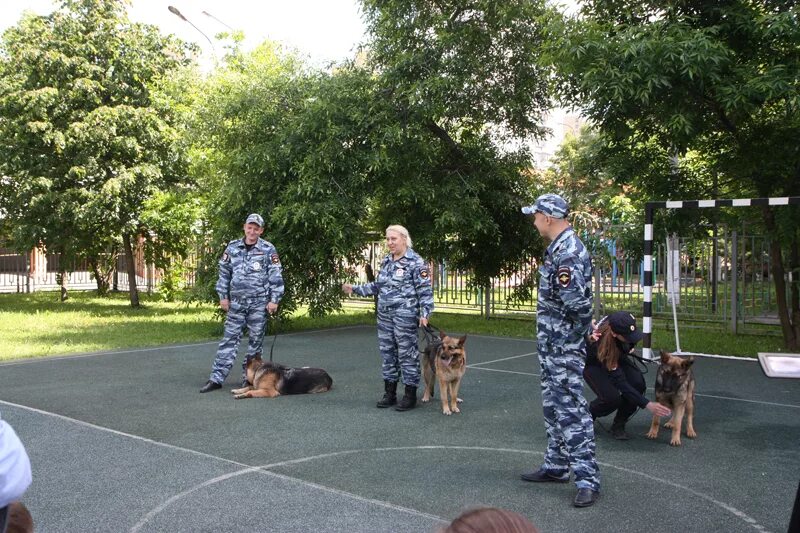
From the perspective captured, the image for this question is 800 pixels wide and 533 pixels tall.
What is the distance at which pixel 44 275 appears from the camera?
30.4 metres

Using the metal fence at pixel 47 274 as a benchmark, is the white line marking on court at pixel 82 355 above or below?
below

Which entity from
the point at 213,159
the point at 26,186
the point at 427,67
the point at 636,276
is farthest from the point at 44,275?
the point at 636,276

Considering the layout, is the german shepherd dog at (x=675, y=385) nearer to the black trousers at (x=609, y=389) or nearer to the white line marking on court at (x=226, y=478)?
the black trousers at (x=609, y=389)

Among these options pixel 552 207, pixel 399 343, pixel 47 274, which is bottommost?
pixel 399 343

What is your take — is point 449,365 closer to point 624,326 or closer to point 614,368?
point 614,368

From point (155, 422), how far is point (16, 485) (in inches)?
212

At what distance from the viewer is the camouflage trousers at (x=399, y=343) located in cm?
770

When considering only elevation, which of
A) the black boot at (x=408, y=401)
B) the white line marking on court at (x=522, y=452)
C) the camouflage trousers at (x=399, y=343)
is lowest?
the white line marking on court at (x=522, y=452)

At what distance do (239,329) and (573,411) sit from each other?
493cm

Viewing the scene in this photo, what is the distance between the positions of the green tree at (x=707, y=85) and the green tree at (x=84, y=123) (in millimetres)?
12635

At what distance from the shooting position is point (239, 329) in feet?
29.1

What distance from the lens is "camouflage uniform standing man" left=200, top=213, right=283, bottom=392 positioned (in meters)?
8.84

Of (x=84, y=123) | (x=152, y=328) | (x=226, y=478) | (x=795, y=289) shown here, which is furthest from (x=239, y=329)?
(x=84, y=123)

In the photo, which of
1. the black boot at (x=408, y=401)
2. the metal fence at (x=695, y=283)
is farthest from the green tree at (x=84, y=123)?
the black boot at (x=408, y=401)
